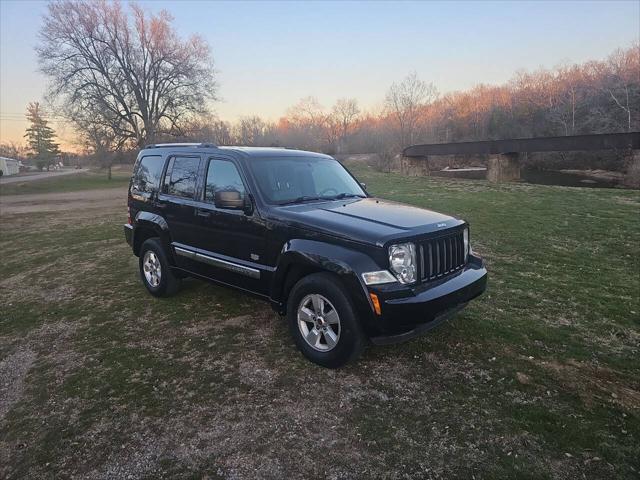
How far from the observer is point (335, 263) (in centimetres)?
359

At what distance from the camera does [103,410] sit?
3.35m

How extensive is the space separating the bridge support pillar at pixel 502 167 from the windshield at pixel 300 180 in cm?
3403

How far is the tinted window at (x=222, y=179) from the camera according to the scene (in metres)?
4.53

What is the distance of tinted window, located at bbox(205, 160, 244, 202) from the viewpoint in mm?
4531

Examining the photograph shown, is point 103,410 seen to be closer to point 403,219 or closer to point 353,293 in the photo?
point 353,293

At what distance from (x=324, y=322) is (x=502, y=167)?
36568 mm

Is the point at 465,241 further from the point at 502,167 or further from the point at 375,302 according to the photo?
the point at 502,167

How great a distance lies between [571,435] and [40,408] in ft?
→ 13.4

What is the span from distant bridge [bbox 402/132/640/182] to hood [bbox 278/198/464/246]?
95.8 ft

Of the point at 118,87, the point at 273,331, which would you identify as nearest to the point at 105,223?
the point at 273,331

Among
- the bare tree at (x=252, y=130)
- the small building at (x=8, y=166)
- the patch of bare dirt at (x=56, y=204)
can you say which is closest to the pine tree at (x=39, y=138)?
the small building at (x=8, y=166)

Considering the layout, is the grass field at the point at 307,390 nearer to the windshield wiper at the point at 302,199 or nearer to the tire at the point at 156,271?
the tire at the point at 156,271

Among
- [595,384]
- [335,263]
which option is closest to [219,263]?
[335,263]

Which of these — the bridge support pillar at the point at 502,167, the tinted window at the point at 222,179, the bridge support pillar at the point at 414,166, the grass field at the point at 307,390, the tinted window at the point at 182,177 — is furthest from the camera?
the bridge support pillar at the point at 414,166
